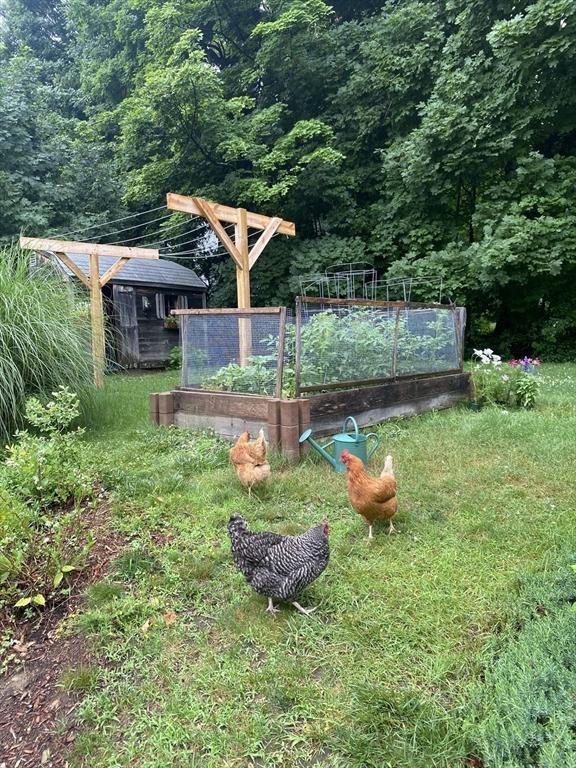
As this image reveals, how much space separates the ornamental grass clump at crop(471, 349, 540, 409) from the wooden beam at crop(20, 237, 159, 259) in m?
5.99

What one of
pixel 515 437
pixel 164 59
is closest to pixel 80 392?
pixel 515 437

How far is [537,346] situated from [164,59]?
12.5m

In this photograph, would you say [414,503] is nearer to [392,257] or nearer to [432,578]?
[432,578]

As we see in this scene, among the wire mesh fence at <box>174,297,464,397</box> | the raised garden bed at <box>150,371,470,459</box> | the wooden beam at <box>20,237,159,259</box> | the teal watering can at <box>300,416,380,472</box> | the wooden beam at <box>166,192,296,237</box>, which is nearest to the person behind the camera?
the teal watering can at <box>300,416,380,472</box>

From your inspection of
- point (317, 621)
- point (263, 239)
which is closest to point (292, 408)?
point (317, 621)

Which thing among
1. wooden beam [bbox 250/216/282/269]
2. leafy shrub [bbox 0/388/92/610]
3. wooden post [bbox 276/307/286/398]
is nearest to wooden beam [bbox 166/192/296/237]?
wooden beam [bbox 250/216/282/269]

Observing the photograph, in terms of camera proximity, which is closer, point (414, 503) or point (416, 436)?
point (414, 503)

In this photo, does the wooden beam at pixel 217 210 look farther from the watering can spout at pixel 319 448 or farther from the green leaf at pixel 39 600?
the green leaf at pixel 39 600

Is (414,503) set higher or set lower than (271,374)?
lower

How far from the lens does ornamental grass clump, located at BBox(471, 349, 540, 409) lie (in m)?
5.79

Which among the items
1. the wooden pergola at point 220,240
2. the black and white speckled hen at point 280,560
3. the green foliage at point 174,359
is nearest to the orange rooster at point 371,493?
the black and white speckled hen at point 280,560

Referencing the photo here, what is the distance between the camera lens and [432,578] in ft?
7.59

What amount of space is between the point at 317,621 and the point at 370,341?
329cm

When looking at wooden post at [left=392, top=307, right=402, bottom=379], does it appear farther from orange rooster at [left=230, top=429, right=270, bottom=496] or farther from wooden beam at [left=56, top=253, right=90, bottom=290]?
wooden beam at [left=56, top=253, right=90, bottom=290]
